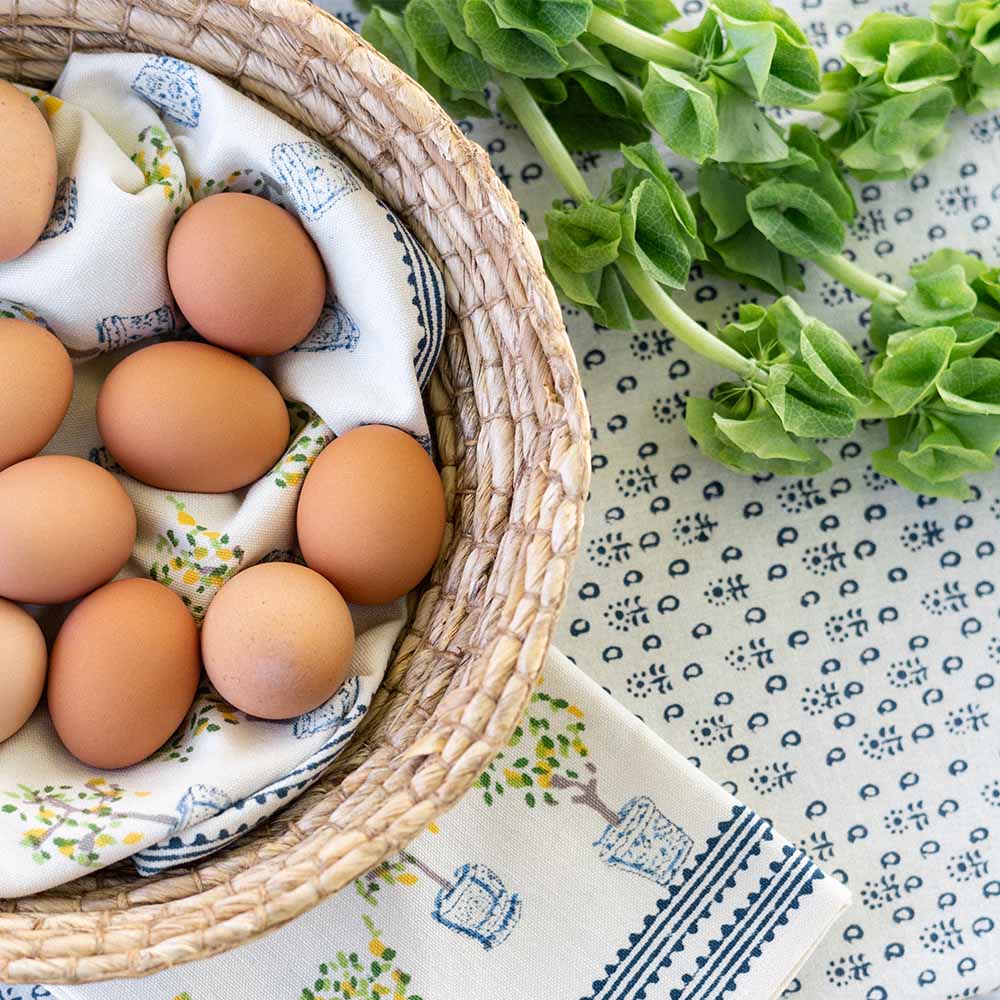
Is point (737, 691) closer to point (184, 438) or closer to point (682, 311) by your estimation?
point (682, 311)

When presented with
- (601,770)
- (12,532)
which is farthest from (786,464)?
(12,532)

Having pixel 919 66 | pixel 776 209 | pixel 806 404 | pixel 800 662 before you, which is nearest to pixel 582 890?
pixel 800 662

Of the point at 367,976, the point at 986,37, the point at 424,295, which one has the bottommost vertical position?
the point at 367,976

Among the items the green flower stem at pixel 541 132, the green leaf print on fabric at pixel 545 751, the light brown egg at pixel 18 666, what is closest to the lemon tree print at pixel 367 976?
the green leaf print on fabric at pixel 545 751

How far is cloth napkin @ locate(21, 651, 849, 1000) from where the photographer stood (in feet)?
2.05

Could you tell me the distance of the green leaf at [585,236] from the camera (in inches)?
23.5

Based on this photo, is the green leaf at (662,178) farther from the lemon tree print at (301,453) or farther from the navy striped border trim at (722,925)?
the navy striped border trim at (722,925)

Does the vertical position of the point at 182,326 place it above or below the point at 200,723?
above

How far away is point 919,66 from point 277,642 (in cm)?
50

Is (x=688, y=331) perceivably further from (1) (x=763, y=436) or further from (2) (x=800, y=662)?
(2) (x=800, y=662)

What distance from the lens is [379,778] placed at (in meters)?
0.53

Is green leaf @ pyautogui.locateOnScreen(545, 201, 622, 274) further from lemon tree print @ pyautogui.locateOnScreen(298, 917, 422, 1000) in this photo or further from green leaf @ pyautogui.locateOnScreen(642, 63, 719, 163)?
lemon tree print @ pyautogui.locateOnScreen(298, 917, 422, 1000)

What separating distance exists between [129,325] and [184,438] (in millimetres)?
82

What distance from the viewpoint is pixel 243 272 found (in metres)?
0.54
